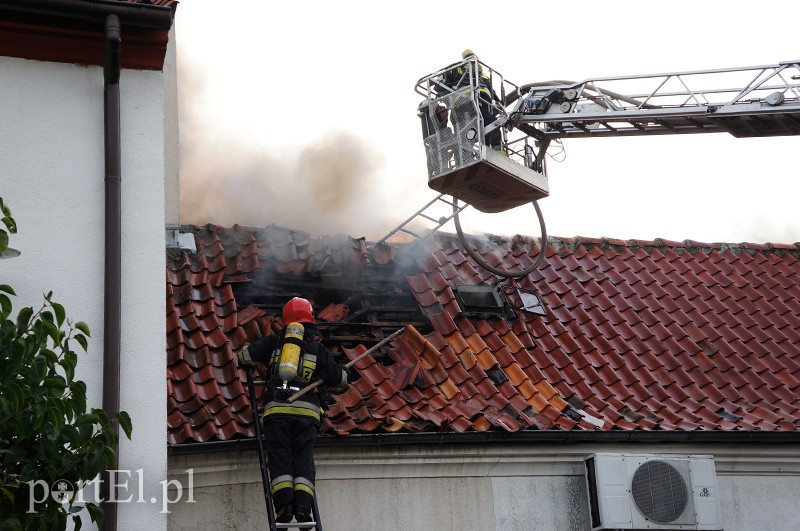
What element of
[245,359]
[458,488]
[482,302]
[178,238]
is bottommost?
[458,488]

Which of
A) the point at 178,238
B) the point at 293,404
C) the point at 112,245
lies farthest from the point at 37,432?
the point at 178,238

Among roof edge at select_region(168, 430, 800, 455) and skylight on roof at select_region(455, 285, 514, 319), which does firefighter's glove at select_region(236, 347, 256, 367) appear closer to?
roof edge at select_region(168, 430, 800, 455)

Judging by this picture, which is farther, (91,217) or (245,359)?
(245,359)

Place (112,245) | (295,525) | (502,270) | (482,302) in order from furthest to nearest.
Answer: (502,270), (482,302), (295,525), (112,245)

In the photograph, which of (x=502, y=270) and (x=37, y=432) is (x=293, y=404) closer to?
(x=37, y=432)

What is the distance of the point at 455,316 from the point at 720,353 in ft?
9.23

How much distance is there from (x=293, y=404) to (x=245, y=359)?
611 mm

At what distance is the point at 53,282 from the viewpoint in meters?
7.27

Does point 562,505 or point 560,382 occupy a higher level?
point 560,382

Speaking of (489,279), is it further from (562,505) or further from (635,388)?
(562,505)

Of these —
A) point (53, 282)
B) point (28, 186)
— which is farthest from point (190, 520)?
point (28, 186)

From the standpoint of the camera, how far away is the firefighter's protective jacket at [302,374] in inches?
333

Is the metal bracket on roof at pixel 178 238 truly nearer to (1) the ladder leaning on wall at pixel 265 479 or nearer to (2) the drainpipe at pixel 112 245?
(1) the ladder leaning on wall at pixel 265 479

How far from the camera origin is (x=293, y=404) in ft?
27.8
